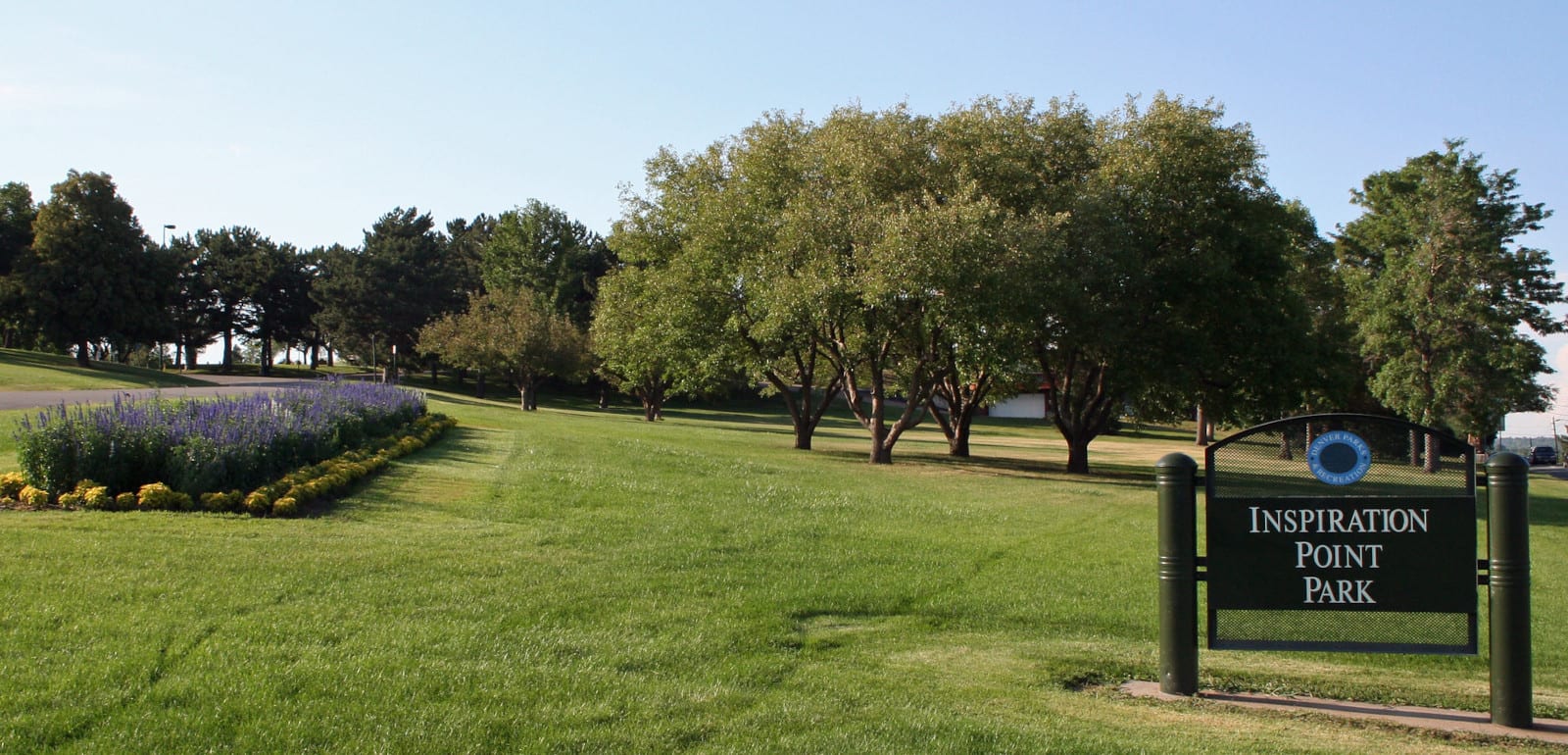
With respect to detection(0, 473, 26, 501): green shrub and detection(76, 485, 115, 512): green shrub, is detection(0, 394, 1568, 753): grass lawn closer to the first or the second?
detection(76, 485, 115, 512): green shrub

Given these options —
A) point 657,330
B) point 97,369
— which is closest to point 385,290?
point 97,369

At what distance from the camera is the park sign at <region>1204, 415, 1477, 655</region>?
684cm

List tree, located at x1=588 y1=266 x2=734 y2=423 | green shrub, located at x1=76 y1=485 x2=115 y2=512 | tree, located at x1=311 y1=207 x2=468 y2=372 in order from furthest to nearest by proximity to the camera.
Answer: tree, located at x1=311 y1=207 x2=468 y2=372 → tree, located at x1=588 y1=266 x2=734 y2=423 → green shrub, located at x1=76 y1=485 x2=115 y2=512

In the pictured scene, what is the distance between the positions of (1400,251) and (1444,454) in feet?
153

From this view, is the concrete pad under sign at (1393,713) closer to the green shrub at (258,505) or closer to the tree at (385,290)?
the green shrub at (258,505)

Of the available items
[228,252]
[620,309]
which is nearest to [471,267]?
[228,252]

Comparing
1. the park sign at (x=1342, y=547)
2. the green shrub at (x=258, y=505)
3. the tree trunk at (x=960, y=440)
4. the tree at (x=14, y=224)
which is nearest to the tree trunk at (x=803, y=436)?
→ the tree trunk at (x=960, y=440)

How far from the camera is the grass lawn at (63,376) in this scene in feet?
137

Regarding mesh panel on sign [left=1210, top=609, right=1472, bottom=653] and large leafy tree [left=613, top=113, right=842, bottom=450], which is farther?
large leafy tree [left=613, top=113, right=842, bottom=450]

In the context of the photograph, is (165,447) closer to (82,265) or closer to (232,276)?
(82,265)

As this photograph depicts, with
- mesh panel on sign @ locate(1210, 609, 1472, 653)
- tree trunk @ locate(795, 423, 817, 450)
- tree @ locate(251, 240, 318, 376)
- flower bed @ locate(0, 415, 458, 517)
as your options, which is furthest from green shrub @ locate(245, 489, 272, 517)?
tree @ locate(251, 240, 318, 376)

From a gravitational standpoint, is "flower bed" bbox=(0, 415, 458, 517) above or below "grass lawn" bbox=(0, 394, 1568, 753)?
above

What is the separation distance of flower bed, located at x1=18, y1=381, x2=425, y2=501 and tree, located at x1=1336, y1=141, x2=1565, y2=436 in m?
43.1

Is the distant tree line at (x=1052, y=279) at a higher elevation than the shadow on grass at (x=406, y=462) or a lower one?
higher
